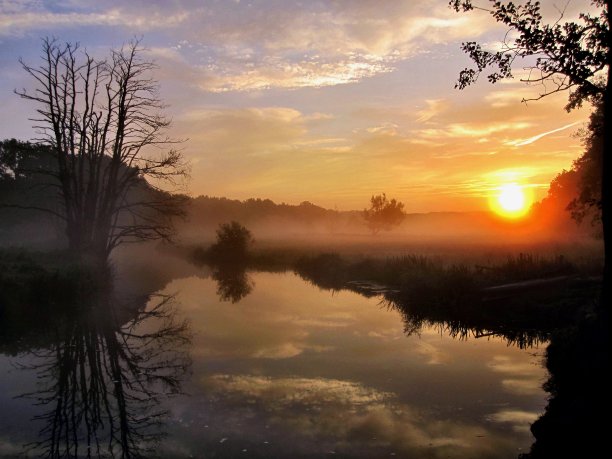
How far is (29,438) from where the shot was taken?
7.55 m

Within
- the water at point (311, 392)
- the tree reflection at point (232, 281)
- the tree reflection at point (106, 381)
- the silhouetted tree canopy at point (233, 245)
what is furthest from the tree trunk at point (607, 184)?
the silhouetted tree canopy at point (233, 245)

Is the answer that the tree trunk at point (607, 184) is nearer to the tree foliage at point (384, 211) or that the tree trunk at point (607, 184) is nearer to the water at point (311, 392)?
the water at point (311, 392)

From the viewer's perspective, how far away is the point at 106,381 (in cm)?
1060

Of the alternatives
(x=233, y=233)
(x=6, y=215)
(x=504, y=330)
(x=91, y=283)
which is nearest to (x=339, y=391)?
(x=504, y=330)

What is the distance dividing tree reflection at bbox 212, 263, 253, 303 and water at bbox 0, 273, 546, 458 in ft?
25.7

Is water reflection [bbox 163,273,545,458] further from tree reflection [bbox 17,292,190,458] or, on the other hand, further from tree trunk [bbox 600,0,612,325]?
tree trunk [bbox 600,0,612,325]

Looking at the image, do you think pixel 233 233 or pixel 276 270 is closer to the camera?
pixel 276 270

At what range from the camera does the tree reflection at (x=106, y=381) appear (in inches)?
295

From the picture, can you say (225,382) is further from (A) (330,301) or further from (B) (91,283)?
(B) (91,283)

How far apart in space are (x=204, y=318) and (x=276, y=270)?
69.8 feet

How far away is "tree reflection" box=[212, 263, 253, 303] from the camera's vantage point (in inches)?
1001

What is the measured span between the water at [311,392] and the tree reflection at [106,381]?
0.06 meters

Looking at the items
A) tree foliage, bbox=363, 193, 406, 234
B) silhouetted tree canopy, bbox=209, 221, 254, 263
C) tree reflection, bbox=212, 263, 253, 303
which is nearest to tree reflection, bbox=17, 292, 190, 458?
tree reflection, bbox=212, 263, 253, 303

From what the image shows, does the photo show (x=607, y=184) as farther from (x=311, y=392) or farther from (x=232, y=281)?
(x=232, y=281)
